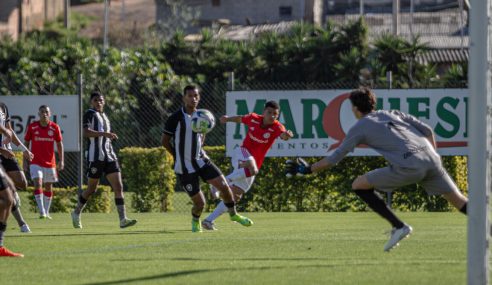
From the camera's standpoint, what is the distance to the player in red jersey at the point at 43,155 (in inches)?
883

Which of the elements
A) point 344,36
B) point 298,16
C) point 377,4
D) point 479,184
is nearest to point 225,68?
point 344,36

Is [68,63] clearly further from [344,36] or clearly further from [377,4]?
[377,4]

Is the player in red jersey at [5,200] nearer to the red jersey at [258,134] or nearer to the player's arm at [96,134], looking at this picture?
the player's arm at [96,134]

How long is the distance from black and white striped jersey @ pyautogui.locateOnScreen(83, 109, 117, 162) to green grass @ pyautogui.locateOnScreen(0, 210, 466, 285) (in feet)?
3.56

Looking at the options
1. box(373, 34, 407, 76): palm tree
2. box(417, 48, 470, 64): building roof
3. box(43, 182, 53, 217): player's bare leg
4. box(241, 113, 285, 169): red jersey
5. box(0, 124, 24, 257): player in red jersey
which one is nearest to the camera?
box(0, 124, 24, 257): player in red jersey

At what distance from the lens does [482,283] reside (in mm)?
8625

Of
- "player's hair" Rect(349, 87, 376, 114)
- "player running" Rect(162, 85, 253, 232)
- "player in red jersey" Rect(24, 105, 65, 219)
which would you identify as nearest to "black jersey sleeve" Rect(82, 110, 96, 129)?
"player running" Rect(162, 85, 253, 232)

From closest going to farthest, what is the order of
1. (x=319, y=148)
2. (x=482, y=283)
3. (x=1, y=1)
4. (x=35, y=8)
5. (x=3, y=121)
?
(x=482, y=283)
(x=3, y=121)
(x=319, y=148)
(x=1, y=1)
(x=35, y=8)

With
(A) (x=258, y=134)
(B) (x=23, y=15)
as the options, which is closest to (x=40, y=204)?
(A) (x=258, y=134)

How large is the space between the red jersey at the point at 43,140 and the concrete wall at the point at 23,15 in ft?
161

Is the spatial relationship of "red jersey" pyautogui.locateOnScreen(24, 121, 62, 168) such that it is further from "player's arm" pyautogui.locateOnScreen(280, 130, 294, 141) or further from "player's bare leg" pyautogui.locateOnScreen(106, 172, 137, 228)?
"player's arm" pyautogui.locateOnScreen(280, 130, 294, 141)

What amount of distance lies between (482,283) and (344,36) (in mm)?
31259

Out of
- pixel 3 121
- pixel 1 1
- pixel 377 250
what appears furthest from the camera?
pixel 1 1

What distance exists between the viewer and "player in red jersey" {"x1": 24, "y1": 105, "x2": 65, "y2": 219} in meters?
22.4
